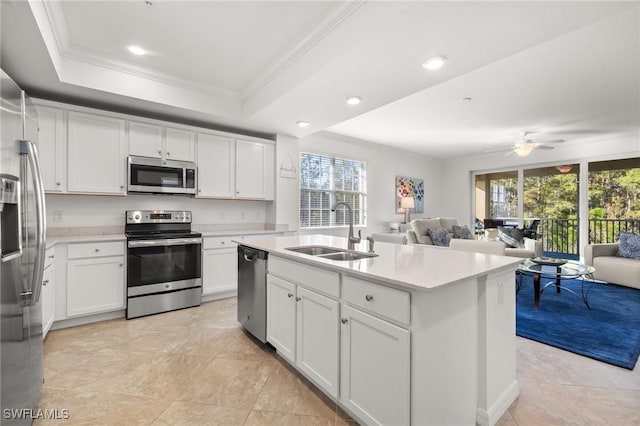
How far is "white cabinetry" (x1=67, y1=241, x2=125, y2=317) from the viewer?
290 centimetres

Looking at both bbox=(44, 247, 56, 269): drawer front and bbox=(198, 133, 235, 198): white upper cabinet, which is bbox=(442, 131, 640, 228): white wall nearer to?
bbox=(198, 133, 235, 198): white upper cabinet

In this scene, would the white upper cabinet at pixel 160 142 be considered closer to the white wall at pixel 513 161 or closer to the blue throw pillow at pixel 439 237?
the blue throw pillow at pixel 439 237

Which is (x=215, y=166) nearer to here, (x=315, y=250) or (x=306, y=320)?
(x=315, y=250)

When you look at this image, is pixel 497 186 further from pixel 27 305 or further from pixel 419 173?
pixel 27 305

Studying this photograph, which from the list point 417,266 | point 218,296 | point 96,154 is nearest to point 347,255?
point 417,266

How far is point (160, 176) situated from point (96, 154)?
0.63 m

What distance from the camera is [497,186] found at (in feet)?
24.1

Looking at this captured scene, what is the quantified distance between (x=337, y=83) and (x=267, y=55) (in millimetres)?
709

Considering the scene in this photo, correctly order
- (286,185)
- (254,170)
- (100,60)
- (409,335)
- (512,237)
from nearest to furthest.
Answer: (409,335), (100,60), (254,170), (286,185), (512,237)

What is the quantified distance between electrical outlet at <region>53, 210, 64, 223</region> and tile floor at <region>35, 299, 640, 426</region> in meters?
1.20

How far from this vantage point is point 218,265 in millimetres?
3801

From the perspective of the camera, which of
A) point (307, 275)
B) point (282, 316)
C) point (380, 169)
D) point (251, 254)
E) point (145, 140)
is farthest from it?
point (380, 169)

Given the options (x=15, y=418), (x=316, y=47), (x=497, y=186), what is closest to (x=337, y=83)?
(x=316, y=47)

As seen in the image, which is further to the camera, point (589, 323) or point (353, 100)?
point (353, 100)
